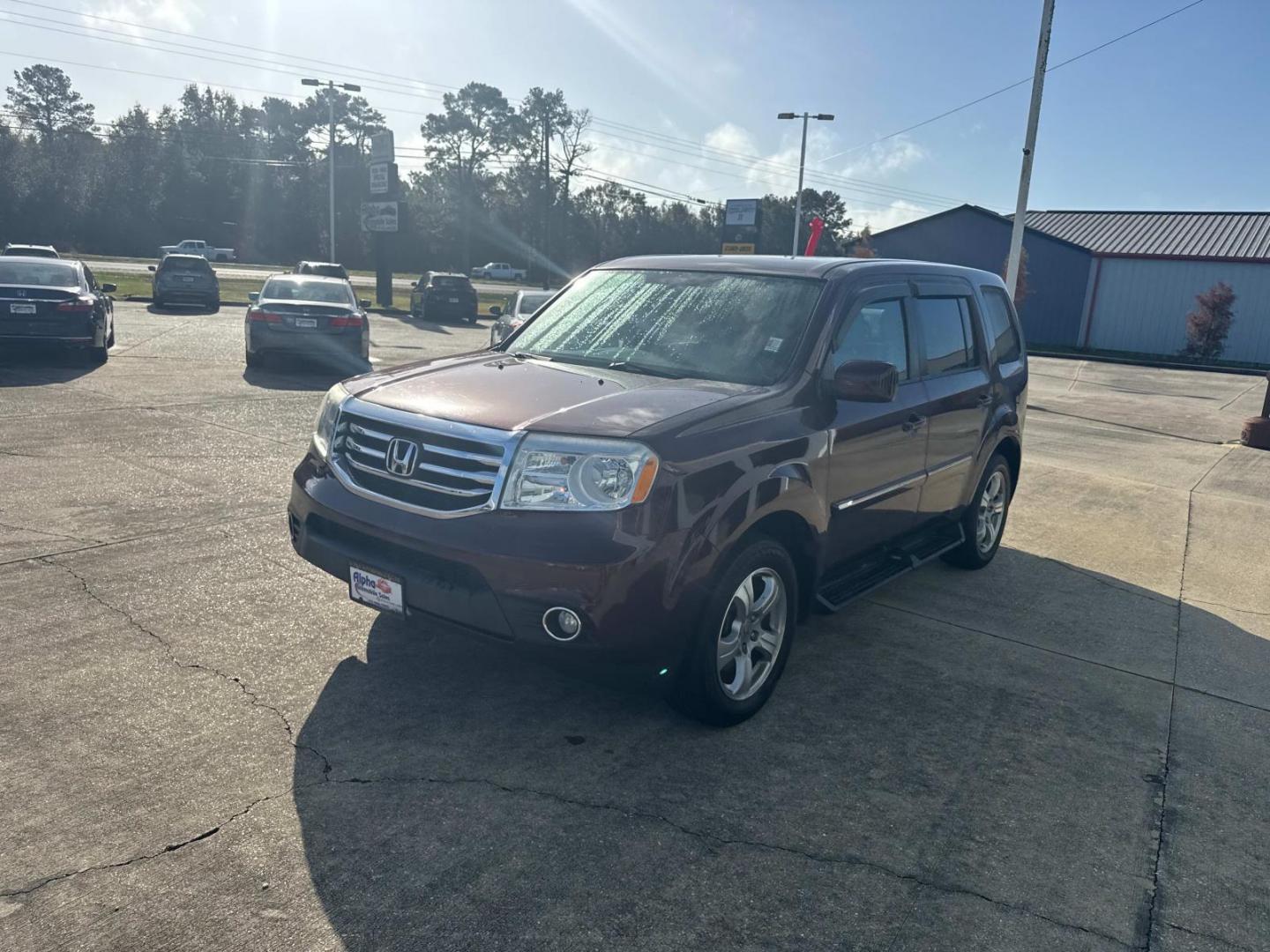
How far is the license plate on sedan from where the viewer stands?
379cm

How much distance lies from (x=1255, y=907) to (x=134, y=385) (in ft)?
40.6

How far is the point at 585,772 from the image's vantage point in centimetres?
367

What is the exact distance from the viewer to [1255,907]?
123 inches

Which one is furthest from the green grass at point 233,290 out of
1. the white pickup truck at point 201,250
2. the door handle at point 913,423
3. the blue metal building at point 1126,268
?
the door handle at point 913,423

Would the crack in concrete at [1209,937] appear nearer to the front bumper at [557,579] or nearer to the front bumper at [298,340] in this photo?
the front bumper at [557,579]

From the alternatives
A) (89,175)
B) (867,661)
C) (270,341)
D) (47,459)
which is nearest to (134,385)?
(270,341)

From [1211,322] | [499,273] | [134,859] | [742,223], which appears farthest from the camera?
[499,273]

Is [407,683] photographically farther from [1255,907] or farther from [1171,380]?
[1171,380]

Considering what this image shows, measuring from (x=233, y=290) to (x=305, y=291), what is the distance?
79.2 ft

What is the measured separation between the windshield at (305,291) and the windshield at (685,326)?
11108 millimetres

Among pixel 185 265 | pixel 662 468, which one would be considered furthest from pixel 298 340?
pixel 185 265

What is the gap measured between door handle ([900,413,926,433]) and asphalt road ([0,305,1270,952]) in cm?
111

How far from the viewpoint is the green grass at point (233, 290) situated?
33.0 m

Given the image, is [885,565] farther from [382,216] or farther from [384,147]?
[384,147]
